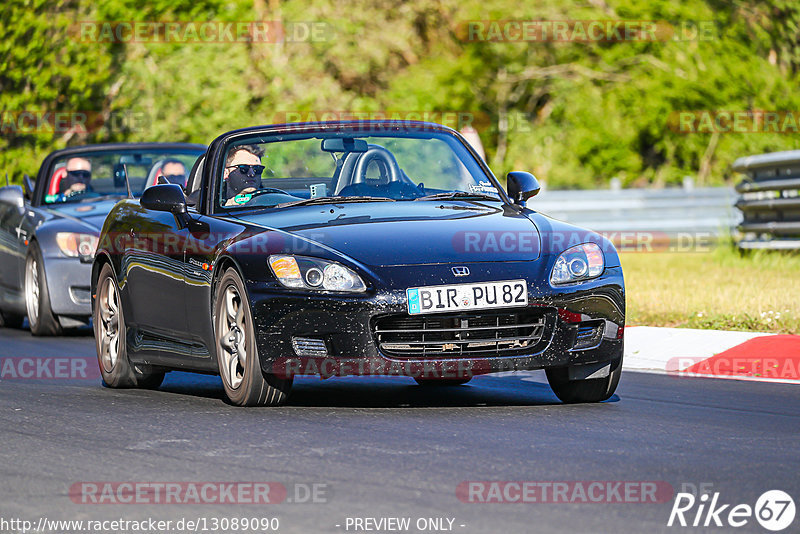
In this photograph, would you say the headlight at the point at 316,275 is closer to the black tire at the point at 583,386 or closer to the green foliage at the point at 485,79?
the black tire at the point at 583,386

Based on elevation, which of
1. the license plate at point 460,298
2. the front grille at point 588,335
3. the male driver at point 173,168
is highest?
the license plate at point 460,298

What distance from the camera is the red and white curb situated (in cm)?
991

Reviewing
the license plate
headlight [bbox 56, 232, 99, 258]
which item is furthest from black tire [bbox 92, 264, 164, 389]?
headlight [bbox 56, 232, 99, 258]

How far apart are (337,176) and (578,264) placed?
1.83m

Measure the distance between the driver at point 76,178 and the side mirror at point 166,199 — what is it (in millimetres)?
6256

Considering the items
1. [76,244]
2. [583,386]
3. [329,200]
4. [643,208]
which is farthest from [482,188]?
[643,208]

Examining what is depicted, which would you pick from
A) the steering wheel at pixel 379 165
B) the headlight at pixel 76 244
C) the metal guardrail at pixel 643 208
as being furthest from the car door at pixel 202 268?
the metal guardrail at pixel 643 208

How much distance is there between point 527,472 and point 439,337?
1750mm

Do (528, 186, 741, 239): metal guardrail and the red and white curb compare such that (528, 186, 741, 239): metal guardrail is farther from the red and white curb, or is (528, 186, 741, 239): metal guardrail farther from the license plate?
the license plate

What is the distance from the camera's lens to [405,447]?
6727mm

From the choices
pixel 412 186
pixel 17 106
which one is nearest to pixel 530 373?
pixel 412 186

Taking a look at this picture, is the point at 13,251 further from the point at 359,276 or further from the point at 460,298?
the point at 460,298

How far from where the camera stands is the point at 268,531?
204 inches

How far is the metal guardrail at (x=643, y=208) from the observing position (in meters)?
29.0
